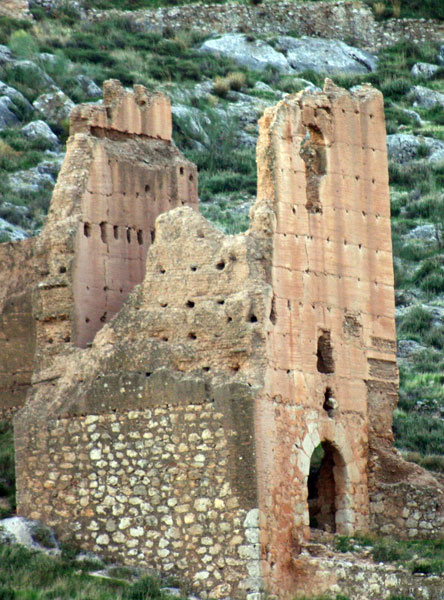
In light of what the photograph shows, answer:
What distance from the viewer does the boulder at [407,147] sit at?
156 feet

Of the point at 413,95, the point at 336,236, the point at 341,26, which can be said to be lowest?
the point at 336,236

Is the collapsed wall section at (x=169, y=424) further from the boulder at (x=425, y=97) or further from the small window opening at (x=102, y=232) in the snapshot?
the boulder at (x=425, y=97)

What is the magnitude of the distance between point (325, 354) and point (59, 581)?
5.34 metres

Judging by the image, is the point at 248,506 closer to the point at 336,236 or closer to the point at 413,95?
the point at 336,236

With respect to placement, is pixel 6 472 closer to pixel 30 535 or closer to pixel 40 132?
pixel 30 535

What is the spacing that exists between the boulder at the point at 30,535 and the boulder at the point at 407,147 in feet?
85.2

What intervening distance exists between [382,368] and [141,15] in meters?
35.9

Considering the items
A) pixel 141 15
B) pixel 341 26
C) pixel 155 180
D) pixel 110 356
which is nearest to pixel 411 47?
pixel 341 26

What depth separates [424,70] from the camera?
55812mm

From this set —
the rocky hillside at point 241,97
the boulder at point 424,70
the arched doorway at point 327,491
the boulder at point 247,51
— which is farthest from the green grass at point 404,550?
the boulder at point 424,70

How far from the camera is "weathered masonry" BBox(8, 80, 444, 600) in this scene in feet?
73.7

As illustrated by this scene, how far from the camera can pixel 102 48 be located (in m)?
54.4

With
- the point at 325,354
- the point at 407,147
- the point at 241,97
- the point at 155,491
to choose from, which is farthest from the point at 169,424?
the point at 241,97

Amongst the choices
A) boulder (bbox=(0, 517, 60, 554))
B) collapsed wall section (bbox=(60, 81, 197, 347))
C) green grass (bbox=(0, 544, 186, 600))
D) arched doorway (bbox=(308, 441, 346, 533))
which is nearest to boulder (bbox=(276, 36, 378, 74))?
collapsed wall section (bbox=(60, 81, 197, 347))
